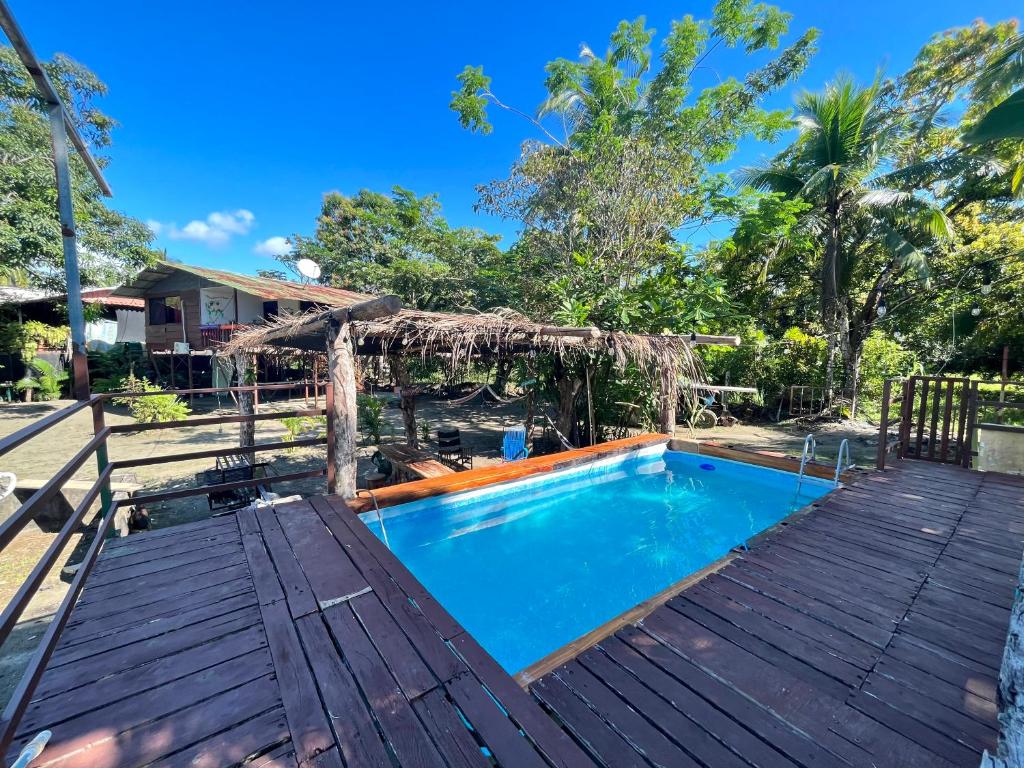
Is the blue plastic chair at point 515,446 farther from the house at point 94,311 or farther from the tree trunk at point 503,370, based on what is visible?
the house at point 94,311

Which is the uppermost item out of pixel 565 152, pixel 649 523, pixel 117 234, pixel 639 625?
pixel 565 152

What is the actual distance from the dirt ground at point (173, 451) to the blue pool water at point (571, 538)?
2488mm

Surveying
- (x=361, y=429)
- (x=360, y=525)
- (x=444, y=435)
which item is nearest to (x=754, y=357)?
(x=444, y=435)

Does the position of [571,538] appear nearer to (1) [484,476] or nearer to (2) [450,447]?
(1) [484,476]

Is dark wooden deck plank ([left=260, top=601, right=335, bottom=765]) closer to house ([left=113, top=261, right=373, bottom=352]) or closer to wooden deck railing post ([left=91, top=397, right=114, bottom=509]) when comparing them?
wooden deck railing post ([left=91, top=397, right=114, bottom=509])

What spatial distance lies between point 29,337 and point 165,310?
422 cm

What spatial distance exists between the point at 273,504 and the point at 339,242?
24.1 metres

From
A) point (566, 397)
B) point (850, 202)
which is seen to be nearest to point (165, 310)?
point (566, 397)

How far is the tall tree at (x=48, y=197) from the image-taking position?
11688 millimetres

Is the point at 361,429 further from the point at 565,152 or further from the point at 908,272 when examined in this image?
the point at 908,272

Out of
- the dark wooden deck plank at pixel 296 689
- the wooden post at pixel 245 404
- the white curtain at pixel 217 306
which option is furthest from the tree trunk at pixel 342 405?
the white curtain at pixel 217 306

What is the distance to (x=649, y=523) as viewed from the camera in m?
6.69

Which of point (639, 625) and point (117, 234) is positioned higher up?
point (117, 234)

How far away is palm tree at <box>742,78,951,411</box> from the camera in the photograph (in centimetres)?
1173
